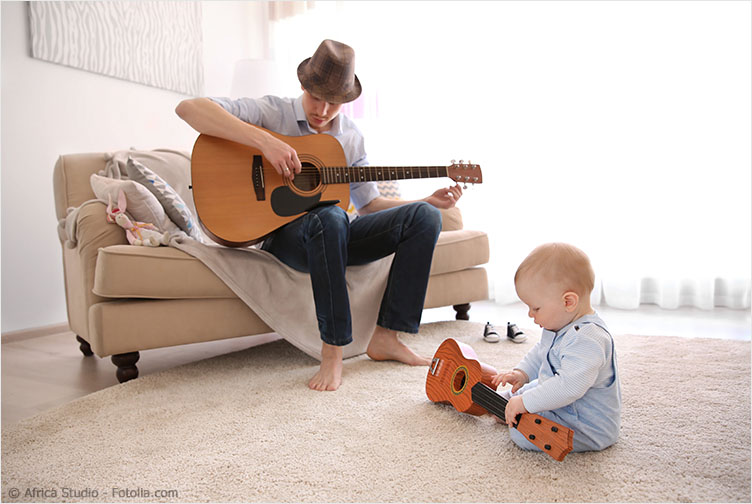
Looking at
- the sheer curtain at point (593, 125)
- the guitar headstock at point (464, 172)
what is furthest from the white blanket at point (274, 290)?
the sheer curtain at point (593, 125)

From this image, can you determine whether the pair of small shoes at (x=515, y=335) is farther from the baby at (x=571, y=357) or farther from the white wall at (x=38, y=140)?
the white wall at (x=38, y=140)

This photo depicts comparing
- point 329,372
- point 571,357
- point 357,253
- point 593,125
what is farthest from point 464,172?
point 593,125

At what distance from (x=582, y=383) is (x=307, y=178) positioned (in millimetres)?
1009

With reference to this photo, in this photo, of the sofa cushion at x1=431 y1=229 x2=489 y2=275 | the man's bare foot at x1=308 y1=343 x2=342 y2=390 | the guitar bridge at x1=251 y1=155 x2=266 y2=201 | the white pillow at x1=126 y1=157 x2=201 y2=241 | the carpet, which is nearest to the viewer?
the carpet

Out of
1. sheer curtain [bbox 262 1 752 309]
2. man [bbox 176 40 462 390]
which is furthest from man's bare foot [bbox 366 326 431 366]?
sheer curtain [bbox 262 1 752 309]

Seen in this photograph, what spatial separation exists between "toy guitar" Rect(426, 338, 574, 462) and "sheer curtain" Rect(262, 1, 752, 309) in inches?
73.9

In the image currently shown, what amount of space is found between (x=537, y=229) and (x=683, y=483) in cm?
228

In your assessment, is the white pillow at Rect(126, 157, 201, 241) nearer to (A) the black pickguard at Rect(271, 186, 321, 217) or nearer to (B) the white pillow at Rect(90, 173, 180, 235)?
(B) the white pillow at Rect(90, 173, 180, 235)

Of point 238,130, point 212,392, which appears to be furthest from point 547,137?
point 212,392

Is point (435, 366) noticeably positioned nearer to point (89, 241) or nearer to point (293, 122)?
point (293, 122)

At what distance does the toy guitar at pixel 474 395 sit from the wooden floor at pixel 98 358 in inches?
29.4

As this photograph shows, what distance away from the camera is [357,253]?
172 centimetres

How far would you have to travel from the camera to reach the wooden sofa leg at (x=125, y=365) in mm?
1582

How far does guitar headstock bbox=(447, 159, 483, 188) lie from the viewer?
1.75 m
